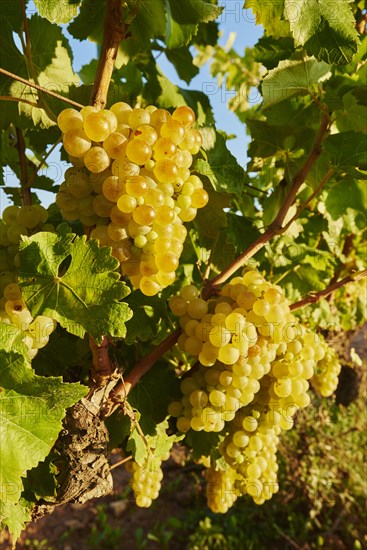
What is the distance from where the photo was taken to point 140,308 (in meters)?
1.30

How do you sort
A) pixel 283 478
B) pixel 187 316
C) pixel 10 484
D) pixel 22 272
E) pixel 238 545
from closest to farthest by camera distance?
pixel 10 484, pixel 22 272, pixel 187 316, pixel 238 545, pixel 283 478

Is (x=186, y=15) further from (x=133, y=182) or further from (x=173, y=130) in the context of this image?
(x=133, y=182)

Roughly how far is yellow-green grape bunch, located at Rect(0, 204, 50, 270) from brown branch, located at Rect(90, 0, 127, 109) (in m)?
0.28

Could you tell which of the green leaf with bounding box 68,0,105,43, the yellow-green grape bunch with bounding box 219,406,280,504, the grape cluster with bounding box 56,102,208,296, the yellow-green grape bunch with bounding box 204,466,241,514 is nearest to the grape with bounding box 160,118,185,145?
the grape cluster with bounding box 56,102,208,296

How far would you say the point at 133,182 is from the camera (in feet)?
2.82

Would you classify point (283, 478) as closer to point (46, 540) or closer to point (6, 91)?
point (46, 540)

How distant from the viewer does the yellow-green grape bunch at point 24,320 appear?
955 mm

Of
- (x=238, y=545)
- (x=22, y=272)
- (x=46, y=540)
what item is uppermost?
(x=22, y=272)

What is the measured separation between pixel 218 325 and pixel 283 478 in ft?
12.6

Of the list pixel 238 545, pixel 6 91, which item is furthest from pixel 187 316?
pixel 238 545

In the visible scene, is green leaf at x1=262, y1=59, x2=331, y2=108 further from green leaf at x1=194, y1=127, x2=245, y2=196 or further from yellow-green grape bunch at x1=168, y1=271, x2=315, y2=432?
yellow-green grape bunch at x1=168, y1=271, x2=315, y2=432

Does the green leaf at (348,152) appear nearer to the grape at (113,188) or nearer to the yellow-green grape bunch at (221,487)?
the grape at (113,188)

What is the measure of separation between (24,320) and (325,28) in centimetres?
85

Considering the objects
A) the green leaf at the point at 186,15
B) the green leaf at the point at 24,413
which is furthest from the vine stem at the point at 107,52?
the green leaf at the point at 186,15
